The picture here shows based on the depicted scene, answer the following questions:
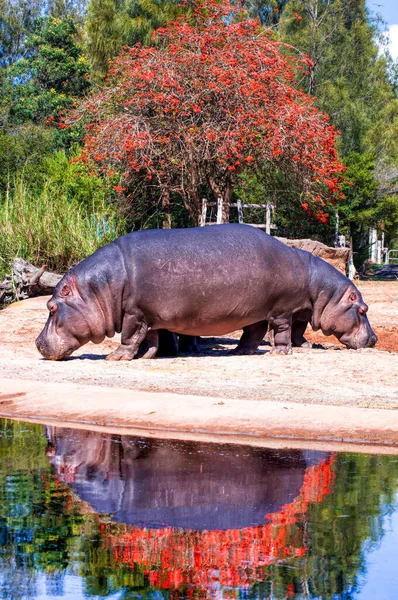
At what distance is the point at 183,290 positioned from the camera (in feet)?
36.6

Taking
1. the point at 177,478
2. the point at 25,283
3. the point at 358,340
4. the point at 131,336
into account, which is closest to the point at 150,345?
the point at 131,336

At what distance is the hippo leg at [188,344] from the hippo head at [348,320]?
1.56 metres

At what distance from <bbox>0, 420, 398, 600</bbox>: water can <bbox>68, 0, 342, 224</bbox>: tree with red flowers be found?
44.2 feet

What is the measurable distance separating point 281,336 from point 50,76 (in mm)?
24821

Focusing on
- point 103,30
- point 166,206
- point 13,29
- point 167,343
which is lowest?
point 167,343

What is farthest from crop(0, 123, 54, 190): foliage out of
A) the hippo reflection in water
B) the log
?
the hippo reflection in water

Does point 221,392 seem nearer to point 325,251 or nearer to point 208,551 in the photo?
point 208,551

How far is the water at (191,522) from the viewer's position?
3.99 meters

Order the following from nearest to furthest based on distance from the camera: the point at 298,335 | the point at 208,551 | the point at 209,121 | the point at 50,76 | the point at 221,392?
1. the point at 208,551
2. the point at 221,392
3. the point at 298,335
4. the point at 209,121
5. the point at 50,76

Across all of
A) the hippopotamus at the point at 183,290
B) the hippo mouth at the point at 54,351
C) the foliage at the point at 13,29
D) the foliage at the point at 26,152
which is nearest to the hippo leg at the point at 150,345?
the hippopotamus at the point at 183,290

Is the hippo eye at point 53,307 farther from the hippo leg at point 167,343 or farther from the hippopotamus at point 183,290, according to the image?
the hippo leg at point 167,343

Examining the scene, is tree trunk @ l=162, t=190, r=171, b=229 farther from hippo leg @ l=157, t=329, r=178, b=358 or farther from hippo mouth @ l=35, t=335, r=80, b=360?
hippo mouth @ l=35, t=335, r=80, b=360

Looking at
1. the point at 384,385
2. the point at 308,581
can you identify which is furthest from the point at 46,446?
the point at 384,385

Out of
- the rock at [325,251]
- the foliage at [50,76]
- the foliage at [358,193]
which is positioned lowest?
the rock at [325,251]
